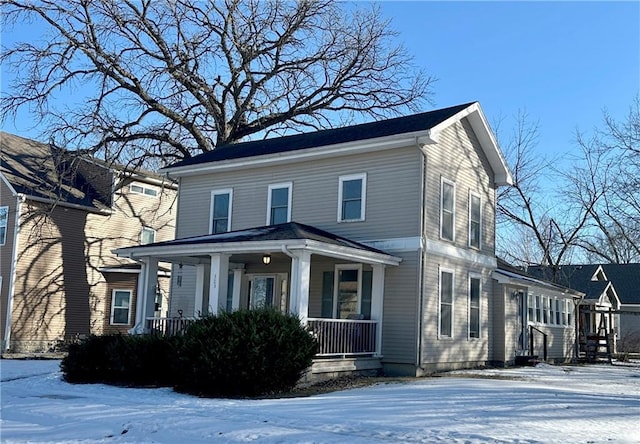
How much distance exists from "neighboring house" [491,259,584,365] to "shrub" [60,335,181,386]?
34.8 ft

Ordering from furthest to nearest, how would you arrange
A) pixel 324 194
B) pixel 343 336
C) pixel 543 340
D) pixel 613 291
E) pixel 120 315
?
1. pixel 613 291
2. pixel 120 315
3. pixel 543 340
4. pixel 324 194
5. pixel 343 336

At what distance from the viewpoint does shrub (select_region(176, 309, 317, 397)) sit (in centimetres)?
1270

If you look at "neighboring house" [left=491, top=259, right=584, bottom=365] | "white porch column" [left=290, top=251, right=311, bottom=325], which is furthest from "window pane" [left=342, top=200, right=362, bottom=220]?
"neighboring house" [left=491, top=259, right=584, bottom=365]

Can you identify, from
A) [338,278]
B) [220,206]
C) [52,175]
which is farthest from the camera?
[52,175]

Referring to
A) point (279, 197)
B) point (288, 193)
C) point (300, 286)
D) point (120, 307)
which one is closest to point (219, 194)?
point (279, 197)

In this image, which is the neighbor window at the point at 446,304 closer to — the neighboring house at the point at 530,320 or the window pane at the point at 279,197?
the neighboring house at the point at 530,320

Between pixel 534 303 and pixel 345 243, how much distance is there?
1052 centimetres

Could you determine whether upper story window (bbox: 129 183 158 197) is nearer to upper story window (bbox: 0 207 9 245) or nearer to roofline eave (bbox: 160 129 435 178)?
upper story window (bbox: 0 207 9 245)

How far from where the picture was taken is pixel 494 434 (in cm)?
860

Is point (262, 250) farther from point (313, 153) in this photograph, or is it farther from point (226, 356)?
point (313, 153)

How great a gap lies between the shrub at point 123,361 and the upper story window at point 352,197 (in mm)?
5852

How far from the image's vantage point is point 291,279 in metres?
15.9

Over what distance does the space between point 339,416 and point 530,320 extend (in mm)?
15252

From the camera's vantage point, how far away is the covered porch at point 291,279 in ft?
48.5
